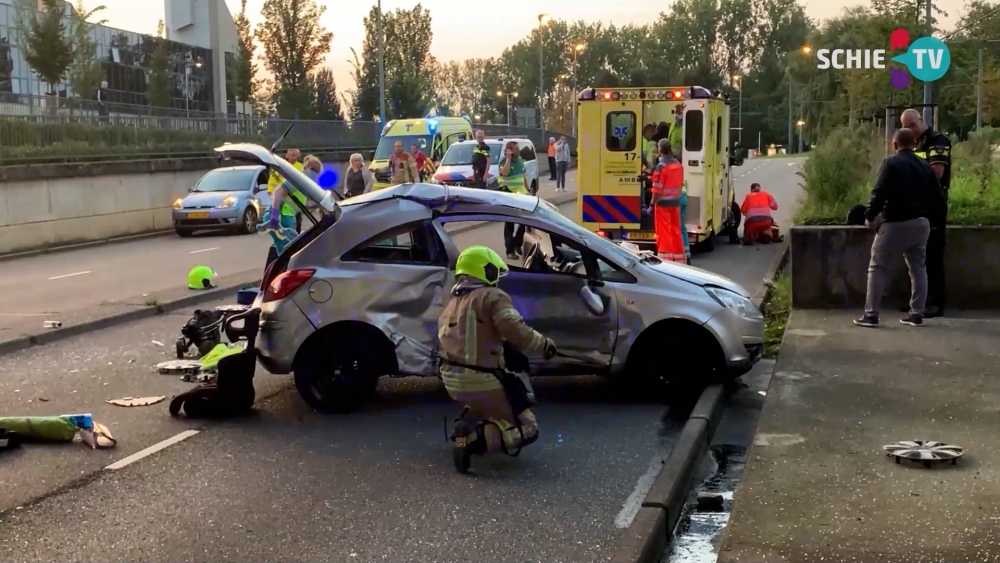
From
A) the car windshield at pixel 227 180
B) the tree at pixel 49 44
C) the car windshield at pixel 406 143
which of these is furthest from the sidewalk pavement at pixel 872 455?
the tree at pixel 49 44

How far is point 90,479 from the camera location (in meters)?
6.46

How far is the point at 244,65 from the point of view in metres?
53.3

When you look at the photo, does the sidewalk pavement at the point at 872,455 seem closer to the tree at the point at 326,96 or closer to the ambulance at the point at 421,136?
the ambulance at the point at 421,136

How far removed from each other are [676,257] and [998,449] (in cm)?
840

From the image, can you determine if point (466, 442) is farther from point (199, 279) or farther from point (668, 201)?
point (199, 279)

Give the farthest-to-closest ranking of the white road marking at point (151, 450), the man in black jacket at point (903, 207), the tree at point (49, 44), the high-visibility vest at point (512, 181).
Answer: the tree at point (49, 44), the high-visibility vest at point (512, 181), the man in black jacket at point (903, 207), the white road marking at point (151, 450)

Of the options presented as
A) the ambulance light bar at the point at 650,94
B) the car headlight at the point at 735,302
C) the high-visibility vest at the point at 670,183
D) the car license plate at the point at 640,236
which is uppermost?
the ambulance light bar at the point at 650,94

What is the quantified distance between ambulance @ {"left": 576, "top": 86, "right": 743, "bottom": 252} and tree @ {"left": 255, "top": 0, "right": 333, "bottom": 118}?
3274cm

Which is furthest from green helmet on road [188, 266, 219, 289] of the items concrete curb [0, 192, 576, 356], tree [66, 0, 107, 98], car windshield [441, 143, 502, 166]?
tree [66, 0, 107, 98]

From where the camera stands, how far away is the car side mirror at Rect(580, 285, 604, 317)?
780 cm

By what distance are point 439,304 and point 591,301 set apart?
3.62 feet

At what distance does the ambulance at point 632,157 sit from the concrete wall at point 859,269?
579cm

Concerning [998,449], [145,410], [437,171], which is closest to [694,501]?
[998,449]

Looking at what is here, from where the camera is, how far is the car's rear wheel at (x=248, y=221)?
79.2 feet
